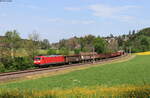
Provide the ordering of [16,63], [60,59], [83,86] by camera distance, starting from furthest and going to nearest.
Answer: [60,59] → [16,63] → [83,86]

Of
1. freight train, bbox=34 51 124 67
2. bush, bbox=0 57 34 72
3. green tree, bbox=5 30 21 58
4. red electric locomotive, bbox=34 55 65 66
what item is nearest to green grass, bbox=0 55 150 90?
bush, bbox=0 57 34 72

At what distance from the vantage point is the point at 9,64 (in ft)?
128

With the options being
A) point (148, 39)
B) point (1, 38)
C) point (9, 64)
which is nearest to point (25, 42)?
point (1, 38)

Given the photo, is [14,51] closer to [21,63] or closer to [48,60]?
[21,63]

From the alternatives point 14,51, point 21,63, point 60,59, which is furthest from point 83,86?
point 60,59

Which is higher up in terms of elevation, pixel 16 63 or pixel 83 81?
pixel 16 63

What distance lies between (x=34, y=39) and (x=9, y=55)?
12.0m

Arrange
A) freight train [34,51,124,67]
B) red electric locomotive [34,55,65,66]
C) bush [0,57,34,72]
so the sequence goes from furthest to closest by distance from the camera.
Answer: freight train [34,51,124,67]
red electric locomotive [34,55,65,66]
bush [0,57,34,72]

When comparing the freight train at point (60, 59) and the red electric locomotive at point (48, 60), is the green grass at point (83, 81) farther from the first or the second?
the freight train at point (60, 59)

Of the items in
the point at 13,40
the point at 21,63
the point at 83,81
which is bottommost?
the point at 83,81

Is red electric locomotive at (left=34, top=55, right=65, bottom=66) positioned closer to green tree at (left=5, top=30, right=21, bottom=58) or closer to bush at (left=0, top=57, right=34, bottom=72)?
bush at (left=0, top=57, right=34, bottom=72)

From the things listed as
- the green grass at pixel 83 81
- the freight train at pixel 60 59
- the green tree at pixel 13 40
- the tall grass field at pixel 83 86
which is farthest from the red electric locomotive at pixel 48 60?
the tall grass field at pixel 83 86

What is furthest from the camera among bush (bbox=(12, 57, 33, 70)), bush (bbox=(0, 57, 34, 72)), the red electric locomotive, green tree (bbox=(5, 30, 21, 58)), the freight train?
the freight train

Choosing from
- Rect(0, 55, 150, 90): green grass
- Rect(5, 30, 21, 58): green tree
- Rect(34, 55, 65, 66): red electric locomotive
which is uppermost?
Rect(5, 30, 21, 58): green tree
